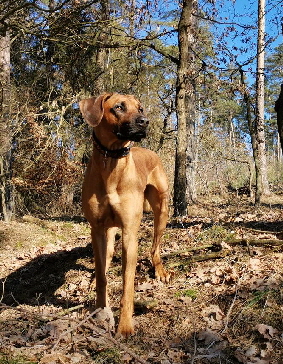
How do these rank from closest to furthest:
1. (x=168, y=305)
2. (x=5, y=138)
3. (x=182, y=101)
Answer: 1. (x=168, y=305)
2. (x=182, y=101)
3. (x=5, y=138)

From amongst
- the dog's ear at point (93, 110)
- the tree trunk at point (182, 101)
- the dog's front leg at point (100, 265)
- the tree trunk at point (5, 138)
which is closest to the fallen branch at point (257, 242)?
the dog's front leg at point (100, 265)

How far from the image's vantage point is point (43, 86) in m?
13.5

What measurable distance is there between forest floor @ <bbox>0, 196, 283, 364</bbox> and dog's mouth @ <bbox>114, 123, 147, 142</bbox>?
1.64m

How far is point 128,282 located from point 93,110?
5.68 feet

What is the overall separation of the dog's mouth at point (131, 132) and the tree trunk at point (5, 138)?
6.61m

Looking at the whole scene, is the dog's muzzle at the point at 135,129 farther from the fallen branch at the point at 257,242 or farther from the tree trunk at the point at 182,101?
the tree trunk at the point at 182,101

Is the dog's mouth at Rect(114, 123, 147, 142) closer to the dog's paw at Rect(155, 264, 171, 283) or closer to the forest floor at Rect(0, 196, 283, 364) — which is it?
the forest floor at Rect(0, 196, 283, 364)

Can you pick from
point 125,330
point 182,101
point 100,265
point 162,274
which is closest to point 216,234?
point 162,274

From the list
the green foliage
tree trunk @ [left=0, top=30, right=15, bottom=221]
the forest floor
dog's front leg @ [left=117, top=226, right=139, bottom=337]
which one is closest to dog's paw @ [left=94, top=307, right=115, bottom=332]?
the forest floor

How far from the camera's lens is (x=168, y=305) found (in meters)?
3.90

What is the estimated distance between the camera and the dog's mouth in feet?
Result: 11.5

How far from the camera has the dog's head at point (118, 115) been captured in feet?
11.6

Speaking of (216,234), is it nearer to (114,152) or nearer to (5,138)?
(114,152)

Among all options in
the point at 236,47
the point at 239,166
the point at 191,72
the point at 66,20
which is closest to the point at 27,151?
the point at 66,20
